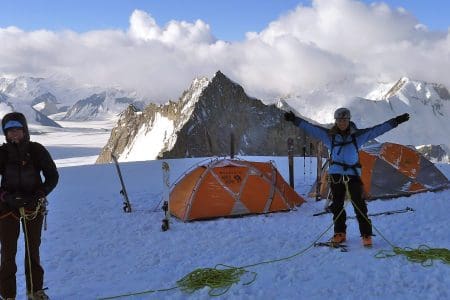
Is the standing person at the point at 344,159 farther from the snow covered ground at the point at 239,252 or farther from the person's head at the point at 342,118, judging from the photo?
the snow covered ground at the point at 239,252

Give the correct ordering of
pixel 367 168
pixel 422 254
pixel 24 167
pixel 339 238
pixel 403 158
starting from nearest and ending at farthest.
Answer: pixel 24 167
pixel 422 254
pixel 339 238
pixel 367 168
pixel 403 158

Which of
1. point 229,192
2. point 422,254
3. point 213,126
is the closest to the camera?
point 422,254

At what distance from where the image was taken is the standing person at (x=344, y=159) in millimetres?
9320

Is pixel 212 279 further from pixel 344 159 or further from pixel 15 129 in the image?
pixel 15 129

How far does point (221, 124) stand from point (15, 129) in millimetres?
109133

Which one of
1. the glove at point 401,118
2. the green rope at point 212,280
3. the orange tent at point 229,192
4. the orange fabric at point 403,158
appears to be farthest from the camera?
the orange fabric at point 403,158

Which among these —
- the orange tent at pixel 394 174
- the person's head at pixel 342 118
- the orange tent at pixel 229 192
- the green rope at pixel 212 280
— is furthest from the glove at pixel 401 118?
the orange tent at pixel 394 174

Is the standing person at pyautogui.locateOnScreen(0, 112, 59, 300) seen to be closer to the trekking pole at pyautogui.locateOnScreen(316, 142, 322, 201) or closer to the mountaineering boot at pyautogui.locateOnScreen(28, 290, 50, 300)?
the mountaineering boot at pyautogui.locateOnScreen(28, 290, 50, 300)

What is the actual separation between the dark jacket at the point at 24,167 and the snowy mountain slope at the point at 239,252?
6.23ft

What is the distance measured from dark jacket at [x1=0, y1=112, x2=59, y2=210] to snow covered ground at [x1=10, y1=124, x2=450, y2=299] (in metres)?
1.90

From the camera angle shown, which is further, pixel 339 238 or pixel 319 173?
pixel 319 173

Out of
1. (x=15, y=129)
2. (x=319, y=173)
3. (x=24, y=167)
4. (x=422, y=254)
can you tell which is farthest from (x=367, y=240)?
(x=15, y=129)

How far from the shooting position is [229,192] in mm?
13742

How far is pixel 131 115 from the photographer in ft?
475
